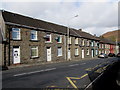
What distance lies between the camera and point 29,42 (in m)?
16.6

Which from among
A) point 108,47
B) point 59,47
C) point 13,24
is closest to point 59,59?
point 59,47

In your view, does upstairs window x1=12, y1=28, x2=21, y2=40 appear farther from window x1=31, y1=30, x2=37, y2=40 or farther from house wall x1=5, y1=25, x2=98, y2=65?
window x1=31, y1=30, x2=37, y2=40

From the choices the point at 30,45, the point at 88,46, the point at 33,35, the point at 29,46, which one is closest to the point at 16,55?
the point at 29,46

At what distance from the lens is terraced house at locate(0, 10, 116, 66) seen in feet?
46.5

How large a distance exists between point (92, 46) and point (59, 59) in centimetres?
1665

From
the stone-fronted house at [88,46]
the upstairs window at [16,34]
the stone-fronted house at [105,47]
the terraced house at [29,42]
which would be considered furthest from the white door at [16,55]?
the stone-fronted house at [105,47]

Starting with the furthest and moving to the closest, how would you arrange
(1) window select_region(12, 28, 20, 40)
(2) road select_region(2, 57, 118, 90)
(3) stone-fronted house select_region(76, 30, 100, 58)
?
(3) stone-fronted house select_region(76, 30, 100, 58) → (1) window select_region(12, 28, 20, 40) → (2) road select_region(2, 57, 118, 90)

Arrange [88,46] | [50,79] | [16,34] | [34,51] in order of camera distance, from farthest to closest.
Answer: [88,46]
[34,51]
[16,34]
[50,79]

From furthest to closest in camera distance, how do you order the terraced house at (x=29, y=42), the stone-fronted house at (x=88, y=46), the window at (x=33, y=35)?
the stone-fronted house at (x=88, y=46)
the window at (x=33, y=35)
the terraced house at (x=29, y=42)

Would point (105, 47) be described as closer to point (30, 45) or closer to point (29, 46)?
point (30, 45)

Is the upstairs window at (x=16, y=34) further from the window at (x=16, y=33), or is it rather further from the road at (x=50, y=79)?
the road at (x=50, y=79)

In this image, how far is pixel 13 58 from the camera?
14578 mm

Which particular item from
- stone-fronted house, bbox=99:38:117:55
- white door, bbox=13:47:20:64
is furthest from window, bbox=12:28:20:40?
stone-fronted house, bbox=99:38:117:55

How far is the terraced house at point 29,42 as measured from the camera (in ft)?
46.5
